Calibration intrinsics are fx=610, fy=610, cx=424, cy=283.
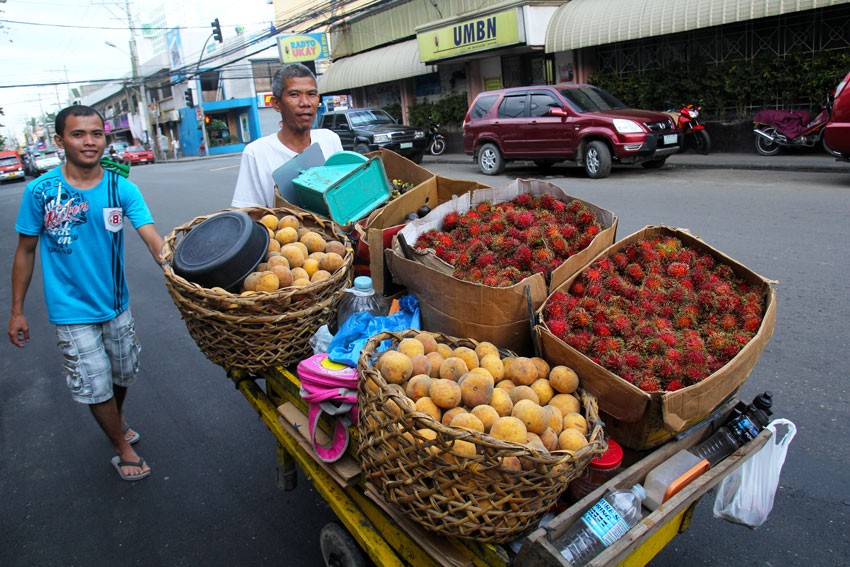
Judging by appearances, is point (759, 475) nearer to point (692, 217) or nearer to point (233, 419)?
point (233, 419)

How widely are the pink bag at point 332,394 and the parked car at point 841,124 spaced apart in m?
10.0

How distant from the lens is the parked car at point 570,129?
39.1 ft

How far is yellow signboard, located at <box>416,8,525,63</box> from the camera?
17.5m

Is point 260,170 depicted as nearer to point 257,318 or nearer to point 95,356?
point 95,356

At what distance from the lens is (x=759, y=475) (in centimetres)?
221

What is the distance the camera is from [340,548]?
2455mm

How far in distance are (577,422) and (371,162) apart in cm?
202

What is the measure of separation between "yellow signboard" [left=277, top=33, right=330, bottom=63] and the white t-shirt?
3004 centimetres

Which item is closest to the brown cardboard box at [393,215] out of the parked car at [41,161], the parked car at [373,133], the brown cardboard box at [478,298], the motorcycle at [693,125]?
the brown cardboard box at [478,298]

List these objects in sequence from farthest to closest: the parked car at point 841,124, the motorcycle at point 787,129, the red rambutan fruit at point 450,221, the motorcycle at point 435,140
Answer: the motorcycle at point 435,140 < the motorcycle at point 787,129 < the parked car at point 841,124 < the red rambutan fruit at point 450,221

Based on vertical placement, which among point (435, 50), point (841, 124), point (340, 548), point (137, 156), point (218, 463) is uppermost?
point (435, 50)

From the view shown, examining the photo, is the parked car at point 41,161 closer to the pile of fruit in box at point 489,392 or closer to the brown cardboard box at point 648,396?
the pile of fruit in box at point 489,392

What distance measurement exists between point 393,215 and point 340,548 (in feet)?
5.22

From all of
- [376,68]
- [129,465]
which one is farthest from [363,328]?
[376,68]
